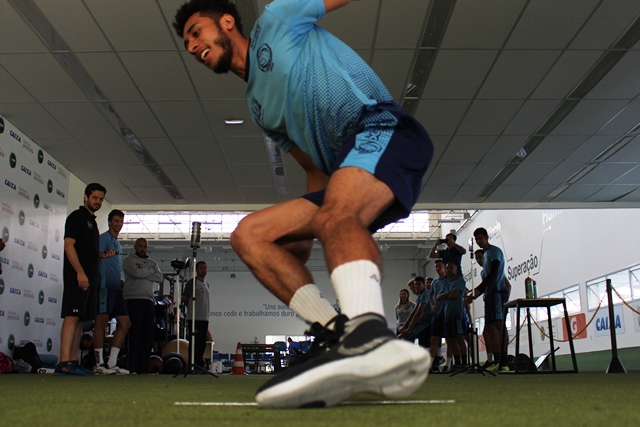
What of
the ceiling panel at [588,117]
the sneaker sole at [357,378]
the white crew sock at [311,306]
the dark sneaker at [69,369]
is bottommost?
the dark sneaker at [69,369]

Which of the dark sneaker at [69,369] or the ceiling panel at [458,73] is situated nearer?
the dark sneaker at [69,369]

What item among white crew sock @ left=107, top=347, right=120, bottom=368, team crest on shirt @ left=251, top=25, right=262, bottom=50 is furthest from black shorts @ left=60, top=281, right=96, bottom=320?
team crest on shirt @ left=251, top=25, right=262, bottom=50

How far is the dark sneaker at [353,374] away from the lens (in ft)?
3.28

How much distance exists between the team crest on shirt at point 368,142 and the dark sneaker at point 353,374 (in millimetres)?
475

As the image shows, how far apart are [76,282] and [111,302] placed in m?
1.10

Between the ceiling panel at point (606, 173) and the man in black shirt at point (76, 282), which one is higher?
the ceiling panel at point (606, 173)

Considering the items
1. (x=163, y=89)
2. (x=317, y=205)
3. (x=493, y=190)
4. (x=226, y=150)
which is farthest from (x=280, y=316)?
(x=317, y=205)

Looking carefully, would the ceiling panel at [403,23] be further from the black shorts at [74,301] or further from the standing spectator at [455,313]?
the black shorts at [74,301]

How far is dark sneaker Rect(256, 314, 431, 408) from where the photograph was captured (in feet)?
3.28

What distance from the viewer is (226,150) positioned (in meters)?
7.98

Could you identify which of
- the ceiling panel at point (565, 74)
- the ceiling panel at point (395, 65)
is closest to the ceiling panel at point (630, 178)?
the ceiling panel at point (565, 74)

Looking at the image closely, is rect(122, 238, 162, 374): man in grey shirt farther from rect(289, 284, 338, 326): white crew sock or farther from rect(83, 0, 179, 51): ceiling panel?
rect(289, 284, 338, 326): white crew sock

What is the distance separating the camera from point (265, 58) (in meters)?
1.63

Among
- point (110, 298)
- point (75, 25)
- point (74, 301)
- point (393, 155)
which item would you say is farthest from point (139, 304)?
point (393, 155)
